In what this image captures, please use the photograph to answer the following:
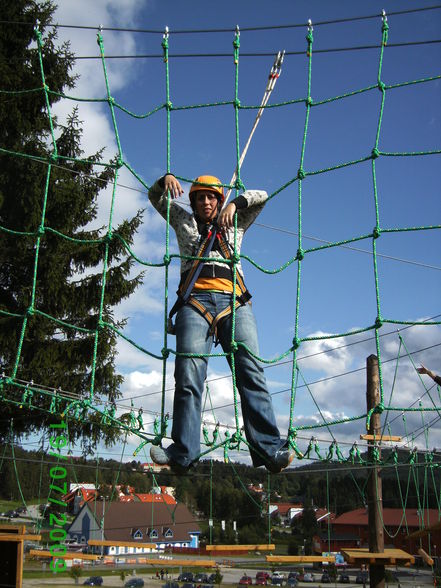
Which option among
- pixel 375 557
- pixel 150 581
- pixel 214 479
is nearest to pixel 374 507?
pixel 375 557

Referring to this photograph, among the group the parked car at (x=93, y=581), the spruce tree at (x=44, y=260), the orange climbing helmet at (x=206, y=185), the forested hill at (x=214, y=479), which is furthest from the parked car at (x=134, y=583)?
the orange climbing helmet at (x=206, y=185)

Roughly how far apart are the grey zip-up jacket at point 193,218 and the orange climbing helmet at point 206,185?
11cm

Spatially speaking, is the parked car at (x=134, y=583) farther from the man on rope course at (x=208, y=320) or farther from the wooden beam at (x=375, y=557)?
the man on rope course at (x=208, y=320)

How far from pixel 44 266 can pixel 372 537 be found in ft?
16.0

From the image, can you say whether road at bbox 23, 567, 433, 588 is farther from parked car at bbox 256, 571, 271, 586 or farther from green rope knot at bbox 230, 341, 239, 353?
green rope knot at bbox 230, 341, 239, 353

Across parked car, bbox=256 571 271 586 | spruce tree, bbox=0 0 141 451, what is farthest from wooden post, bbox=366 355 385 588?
parked car, bbox=256 571 271 586

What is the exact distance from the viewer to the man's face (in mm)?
3018

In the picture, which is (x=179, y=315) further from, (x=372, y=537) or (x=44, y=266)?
(x=372, y=537)

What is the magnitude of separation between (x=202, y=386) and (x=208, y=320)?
0.29 metres

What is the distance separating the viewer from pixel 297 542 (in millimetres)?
23453

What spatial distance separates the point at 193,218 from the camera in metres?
3.07

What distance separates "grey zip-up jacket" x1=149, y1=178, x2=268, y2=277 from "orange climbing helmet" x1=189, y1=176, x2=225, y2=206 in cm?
11

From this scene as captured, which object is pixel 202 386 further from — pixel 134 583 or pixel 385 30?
pixel 134 583

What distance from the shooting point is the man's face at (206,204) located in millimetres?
3018
